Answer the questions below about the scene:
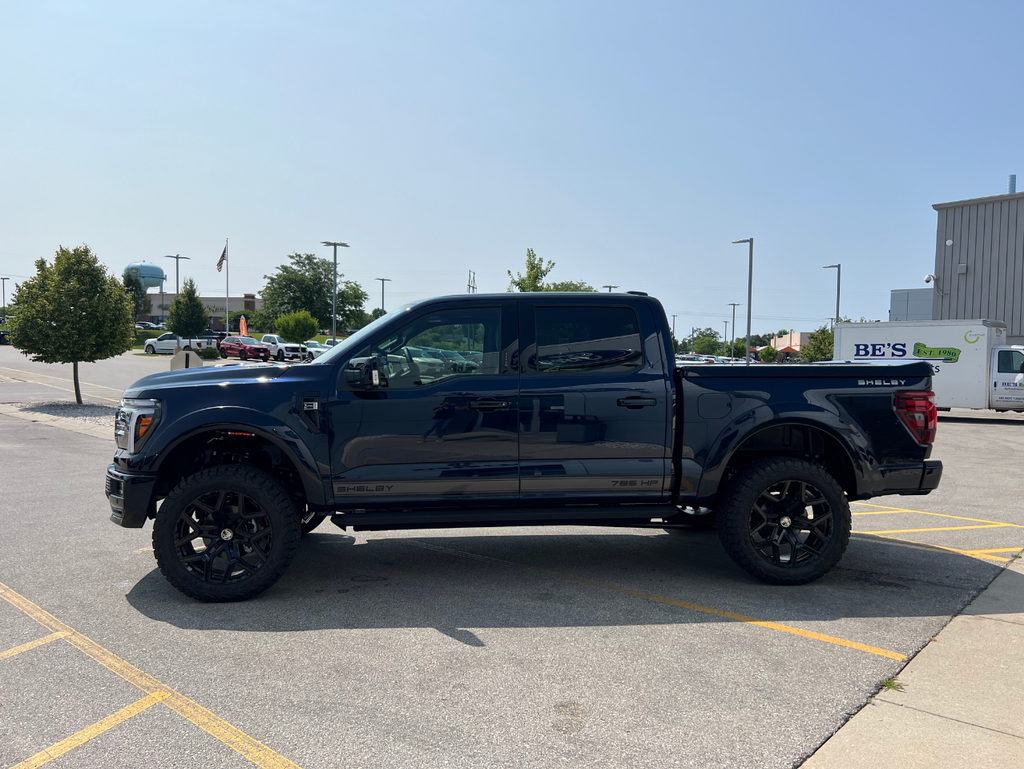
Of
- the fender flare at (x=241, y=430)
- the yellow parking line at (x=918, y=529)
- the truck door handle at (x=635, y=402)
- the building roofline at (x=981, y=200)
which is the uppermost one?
the building roofline at (x=981, y=200)

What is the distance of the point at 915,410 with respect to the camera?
531cm

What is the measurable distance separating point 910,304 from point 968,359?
48871 mm

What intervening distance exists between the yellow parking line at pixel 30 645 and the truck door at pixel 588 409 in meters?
2.81

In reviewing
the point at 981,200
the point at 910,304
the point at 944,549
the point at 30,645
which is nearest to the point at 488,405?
the point at 30,645

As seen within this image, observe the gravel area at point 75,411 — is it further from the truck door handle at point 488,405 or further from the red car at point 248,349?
the red car at point 248,349

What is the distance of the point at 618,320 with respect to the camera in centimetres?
529

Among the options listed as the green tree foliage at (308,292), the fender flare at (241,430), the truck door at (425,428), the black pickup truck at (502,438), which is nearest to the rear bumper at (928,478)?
the black pickup truck at (502,438)

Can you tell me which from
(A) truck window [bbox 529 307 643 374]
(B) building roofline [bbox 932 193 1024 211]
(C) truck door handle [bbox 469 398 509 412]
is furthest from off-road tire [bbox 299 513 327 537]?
(B) building roofline [bbox 932 193 1024 211]

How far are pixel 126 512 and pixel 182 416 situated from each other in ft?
2.38

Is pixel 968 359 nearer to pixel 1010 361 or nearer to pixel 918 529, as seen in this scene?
pixel 1010 361

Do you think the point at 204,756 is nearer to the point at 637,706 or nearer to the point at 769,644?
the point at 637,706

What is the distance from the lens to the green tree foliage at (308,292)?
94.9 m

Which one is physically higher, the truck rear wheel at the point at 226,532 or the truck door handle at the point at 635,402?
the truck door handle at the point at 635,402

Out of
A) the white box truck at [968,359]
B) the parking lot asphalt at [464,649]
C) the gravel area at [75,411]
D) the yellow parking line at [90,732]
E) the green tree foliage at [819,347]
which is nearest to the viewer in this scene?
the yellow parking line at [90,732]
